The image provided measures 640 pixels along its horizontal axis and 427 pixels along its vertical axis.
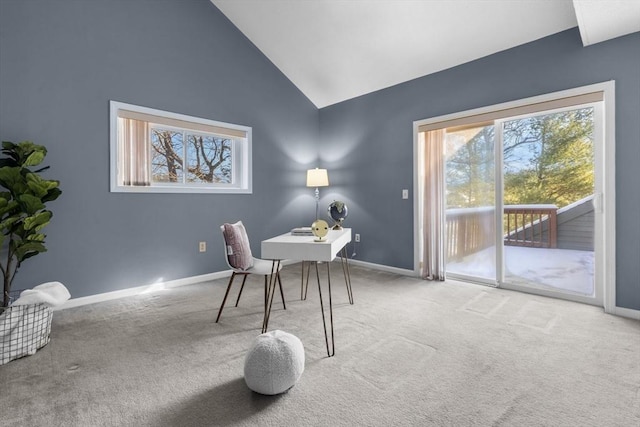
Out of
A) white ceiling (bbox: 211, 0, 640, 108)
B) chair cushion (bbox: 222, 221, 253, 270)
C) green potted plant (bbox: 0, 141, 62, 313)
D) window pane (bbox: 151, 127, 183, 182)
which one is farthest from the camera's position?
window pane (bbox: 151, 127, 183, 182)

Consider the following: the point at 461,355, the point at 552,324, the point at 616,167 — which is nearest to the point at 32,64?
the point at 461,355

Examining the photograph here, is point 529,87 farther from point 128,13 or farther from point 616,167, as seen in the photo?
point 128,13

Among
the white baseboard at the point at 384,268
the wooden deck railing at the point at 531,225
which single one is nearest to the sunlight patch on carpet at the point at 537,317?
the wooden deck railing at the point at 531,225

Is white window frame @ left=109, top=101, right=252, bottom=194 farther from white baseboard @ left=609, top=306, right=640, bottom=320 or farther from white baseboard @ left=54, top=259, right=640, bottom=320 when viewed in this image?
white baseboard @ left=609, top=306, right=640, bottom=320

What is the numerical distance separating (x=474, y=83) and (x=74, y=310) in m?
4.48

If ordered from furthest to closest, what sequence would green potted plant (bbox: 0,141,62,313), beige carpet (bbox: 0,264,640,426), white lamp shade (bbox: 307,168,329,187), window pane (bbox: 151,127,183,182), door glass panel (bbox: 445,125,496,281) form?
white lamp shade (bbox: 307,168,329,187)
window pane (bbox: 151,127,183,182)
door glass panel (bbox: 445,125,496,281)
green potted plant (bbox: 0,141,62,313)
beige carpet (bbox: 0,264,640,426)

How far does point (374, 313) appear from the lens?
2617 millimetres

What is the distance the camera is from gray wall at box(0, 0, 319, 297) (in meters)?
2.65

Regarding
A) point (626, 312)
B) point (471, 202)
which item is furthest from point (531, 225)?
point (626, 312)

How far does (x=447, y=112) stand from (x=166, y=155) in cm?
327

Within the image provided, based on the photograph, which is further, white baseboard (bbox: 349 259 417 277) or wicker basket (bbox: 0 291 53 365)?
white baseboard (bbox: 349 259 417 277)

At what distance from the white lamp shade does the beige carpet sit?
2065mm

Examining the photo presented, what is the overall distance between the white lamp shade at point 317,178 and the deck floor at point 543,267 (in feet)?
7.04

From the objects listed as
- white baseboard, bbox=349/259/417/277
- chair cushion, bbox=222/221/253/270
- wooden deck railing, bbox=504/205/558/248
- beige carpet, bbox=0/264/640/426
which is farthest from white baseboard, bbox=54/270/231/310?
wooden deck railing, bbox=504/205/558/248
